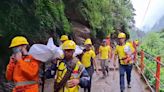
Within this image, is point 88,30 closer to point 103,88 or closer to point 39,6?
Answer: point 103,88

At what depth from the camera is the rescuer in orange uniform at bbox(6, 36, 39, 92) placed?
5.75 m

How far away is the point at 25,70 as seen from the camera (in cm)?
572

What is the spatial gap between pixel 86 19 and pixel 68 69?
52.5 ft

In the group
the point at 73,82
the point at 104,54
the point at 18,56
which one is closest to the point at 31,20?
the point at 104,54

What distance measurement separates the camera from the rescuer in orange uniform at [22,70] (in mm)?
5746

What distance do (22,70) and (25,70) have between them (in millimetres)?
47

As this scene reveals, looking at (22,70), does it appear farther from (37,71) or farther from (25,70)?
(37,71)

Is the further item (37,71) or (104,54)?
(104,54)

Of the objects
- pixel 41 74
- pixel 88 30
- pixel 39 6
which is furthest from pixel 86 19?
pixel 41 74

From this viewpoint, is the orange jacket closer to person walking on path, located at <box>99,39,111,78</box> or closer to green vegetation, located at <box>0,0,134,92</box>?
green vegetation, located at <box>0,0,134,92</box>

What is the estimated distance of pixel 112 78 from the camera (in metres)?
16.3

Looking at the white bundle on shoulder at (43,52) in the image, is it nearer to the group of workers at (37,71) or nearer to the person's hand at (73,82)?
the group of workers at (37,71)

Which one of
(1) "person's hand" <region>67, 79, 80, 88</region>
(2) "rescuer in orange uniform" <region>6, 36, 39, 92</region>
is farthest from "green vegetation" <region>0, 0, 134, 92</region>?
(1) "person's hand" <region>67, 79, 80, 88</region>

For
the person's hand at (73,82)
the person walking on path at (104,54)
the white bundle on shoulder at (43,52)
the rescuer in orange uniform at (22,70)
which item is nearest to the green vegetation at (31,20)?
the person walking on path at (104,54)
